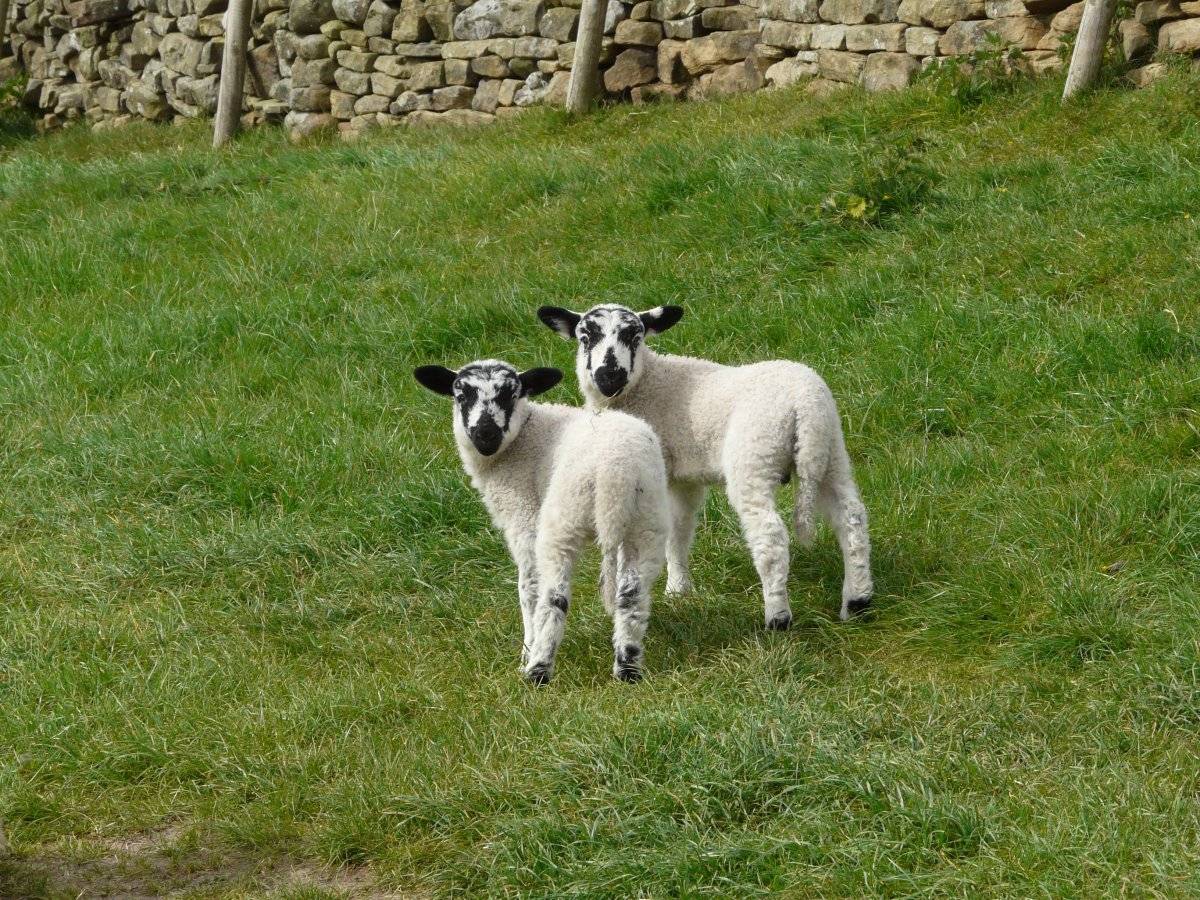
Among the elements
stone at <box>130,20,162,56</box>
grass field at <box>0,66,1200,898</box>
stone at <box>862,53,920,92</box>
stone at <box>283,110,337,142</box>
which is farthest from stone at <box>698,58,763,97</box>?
stone at <box>130,20,162,56</box>

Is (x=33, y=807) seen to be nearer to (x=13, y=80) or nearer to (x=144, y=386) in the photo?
(x=144, y=386)

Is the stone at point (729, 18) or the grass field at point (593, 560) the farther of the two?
the stone at point (729, 18)

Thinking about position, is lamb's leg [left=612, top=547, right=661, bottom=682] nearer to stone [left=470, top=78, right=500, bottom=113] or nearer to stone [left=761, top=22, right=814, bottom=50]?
stone [left=761, top=22, right=814, bottom=50]

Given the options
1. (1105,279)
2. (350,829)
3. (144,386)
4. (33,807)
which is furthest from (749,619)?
(144,386)

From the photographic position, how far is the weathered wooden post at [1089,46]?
918 centimetres

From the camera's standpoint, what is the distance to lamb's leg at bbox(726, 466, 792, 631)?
206 inches

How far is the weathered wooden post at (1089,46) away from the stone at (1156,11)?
0.38m

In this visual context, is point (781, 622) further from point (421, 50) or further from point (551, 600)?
point (421, 50)

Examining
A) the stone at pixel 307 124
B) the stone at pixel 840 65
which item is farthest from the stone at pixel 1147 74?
the stone at pixel 307 124

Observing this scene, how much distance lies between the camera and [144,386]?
8461 mm

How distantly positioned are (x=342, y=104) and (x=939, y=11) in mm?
6443

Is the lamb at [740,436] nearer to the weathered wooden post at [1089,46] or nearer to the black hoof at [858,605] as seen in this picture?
the black hoof at [858,605]

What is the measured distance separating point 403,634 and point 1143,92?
606 centimetres

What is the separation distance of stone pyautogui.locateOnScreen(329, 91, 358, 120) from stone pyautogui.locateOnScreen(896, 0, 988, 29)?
19.6ft
